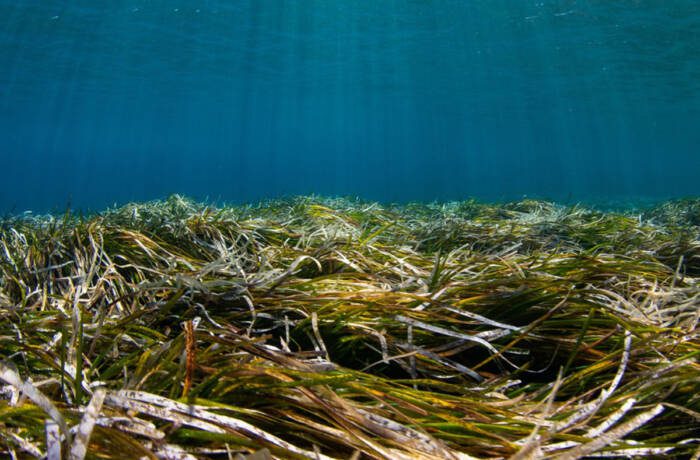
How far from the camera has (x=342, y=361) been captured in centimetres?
139

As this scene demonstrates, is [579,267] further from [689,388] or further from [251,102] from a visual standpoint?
[251,102]

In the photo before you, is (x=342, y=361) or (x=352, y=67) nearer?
(x=342, y=361)

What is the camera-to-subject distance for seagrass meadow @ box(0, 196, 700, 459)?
0.77 metres

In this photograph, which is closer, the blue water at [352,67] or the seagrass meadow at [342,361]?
the seagrass meadow at [342,361]

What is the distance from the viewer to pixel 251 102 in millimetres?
55406

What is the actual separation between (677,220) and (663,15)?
22.7 m

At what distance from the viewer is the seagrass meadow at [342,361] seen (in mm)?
775

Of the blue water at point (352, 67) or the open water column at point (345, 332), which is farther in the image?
the blue water at point (352, 67)

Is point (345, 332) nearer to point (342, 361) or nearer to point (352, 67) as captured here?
point (342, 361)

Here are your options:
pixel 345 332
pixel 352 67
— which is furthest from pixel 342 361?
pixel 352 67

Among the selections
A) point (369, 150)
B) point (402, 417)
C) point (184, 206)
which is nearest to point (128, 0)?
point (184, 206)

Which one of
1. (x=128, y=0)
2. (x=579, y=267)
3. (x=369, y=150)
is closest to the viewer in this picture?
(x=579, y=267)

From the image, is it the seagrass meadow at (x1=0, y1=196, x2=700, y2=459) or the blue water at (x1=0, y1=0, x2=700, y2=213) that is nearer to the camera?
the seagrass meadow at (x1=0, y1=196, x2=700, y2=459)

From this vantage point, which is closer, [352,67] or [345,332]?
[345,332]
